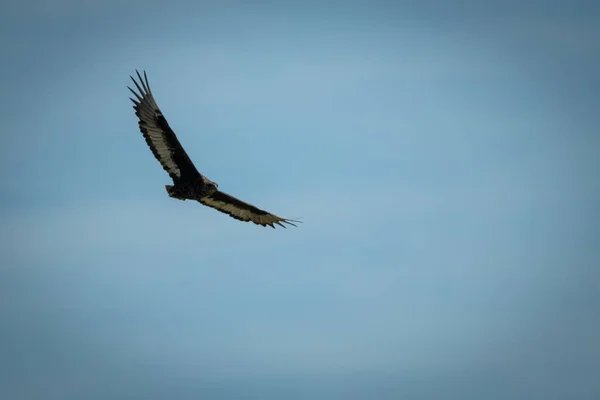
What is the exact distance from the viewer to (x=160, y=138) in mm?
51031

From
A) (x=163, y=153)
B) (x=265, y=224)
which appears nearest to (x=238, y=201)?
(x=265, y=224)

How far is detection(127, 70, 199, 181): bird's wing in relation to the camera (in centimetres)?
5038

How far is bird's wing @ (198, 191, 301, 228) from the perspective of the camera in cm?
5491

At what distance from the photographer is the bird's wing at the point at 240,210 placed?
5491 centimetres

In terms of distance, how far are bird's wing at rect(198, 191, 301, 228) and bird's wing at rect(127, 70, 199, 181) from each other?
3333 mm

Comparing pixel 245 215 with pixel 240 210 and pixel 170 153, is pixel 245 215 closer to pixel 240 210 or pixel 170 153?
→ pixel 240 210

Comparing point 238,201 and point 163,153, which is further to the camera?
point 238,201

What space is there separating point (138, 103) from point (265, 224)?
1003 centimetres

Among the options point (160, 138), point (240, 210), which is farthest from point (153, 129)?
point (240, 210)

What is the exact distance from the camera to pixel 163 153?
51.3m

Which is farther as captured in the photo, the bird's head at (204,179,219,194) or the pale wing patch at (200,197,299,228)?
the pale wing patch at (200,197,299,228)

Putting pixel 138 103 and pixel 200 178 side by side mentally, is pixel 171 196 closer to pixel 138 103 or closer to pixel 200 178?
pixel 200 178

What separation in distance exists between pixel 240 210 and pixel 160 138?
6942 millimetres

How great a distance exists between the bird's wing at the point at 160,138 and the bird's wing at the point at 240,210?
3333mm
